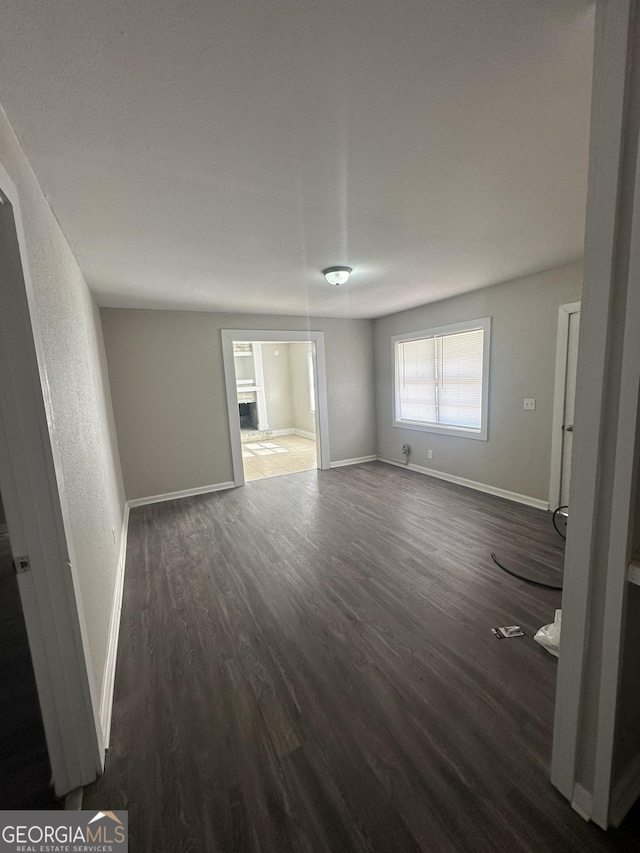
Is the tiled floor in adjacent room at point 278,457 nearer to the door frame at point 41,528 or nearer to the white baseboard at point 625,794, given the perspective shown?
the door frame at point 41,528

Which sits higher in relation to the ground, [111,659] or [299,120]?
[299,120]

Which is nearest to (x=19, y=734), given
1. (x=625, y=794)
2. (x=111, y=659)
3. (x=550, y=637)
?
(x=111, y=659)

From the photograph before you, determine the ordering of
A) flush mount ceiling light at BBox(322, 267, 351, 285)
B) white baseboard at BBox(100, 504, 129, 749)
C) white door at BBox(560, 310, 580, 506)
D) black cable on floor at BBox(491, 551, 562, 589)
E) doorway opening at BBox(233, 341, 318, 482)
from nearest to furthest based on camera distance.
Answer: white baseboard at BBox(100, 504, 129, 749) → black cable on floor at BBox(491, 551, 562, 589) → flush mount ceiling light at BBox(322, 267, 351, 285) → white door at BBox(560, 310, 580, 506) → doorway opening at BBox(233, 341, 318, 482)

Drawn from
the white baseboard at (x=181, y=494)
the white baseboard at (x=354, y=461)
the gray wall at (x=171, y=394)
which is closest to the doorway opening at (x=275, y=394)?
the white baseboard at (x=354, y=461)

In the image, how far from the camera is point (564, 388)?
3359mm

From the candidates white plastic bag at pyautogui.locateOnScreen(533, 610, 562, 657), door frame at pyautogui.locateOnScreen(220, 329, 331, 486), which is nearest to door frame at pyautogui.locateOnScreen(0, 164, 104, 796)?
white plastic bag at pyautogui.locateOnScreen(533, 610, 562, 657)

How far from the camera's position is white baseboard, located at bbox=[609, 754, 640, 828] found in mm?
1103

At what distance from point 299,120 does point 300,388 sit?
7.60m

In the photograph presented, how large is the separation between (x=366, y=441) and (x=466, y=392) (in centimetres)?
207

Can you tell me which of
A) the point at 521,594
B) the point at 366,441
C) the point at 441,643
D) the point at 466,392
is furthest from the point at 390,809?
the point at 366,441

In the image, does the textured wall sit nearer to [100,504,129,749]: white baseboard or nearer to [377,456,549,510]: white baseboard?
[100,504,129,749]: white baseboard

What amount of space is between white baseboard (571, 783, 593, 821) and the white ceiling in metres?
2.39

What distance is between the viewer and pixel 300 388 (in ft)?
29.1

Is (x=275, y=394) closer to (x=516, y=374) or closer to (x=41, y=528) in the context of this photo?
(x=516, y=374)
